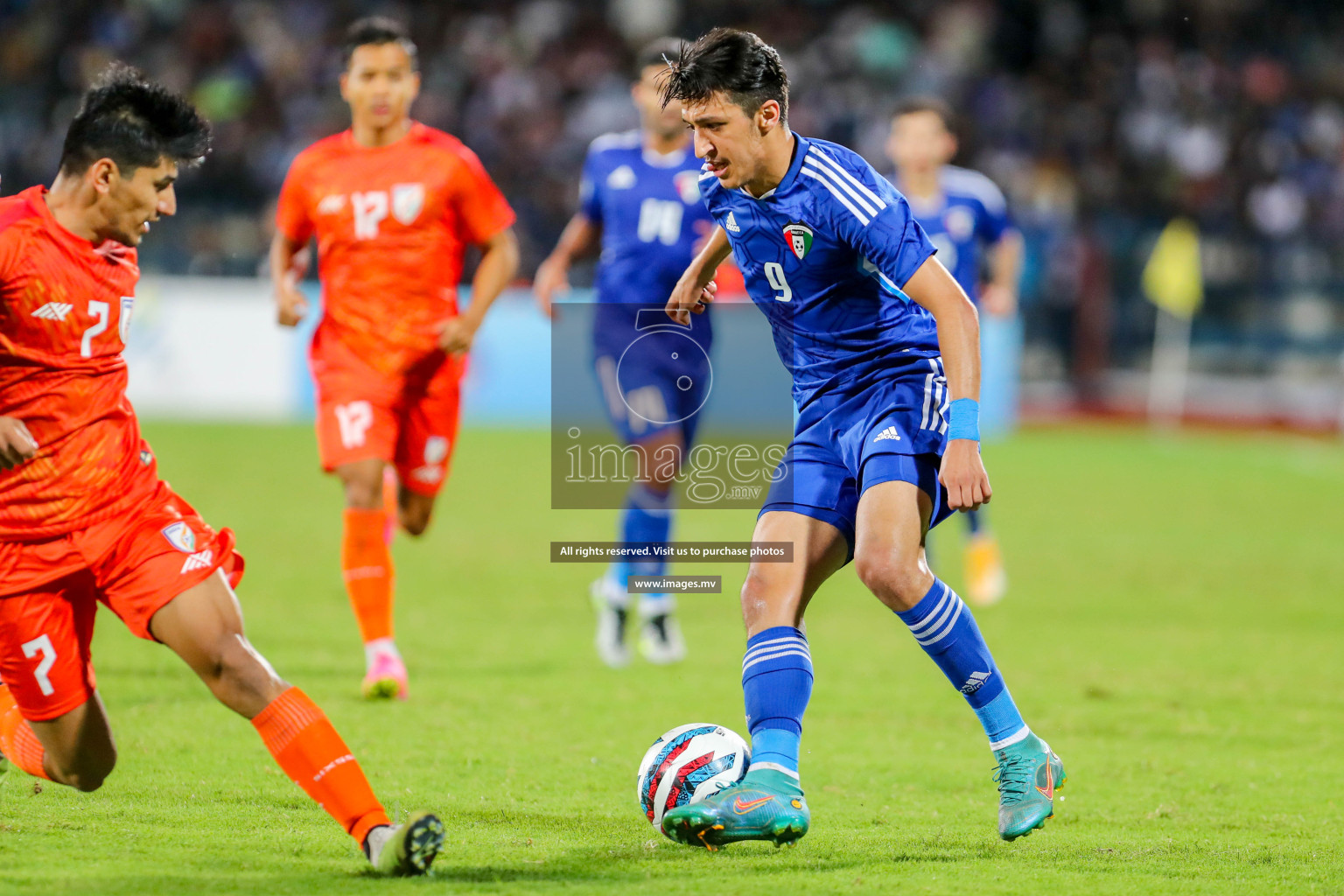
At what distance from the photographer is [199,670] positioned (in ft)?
11.8

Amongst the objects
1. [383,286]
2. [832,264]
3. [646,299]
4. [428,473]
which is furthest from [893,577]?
[646,299]

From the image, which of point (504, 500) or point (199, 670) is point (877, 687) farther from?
point (504, 500)

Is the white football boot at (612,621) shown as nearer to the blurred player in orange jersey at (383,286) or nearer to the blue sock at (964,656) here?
the blurred player in orange jersey at (383,286)

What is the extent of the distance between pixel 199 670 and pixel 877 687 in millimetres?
3490

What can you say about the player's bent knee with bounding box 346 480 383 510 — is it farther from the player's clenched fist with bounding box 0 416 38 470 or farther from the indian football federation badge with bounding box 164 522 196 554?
the player's clenched fist with bounding box 0 416 38 470

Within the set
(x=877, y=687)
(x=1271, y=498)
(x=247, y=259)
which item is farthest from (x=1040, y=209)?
(x=877, y=687)

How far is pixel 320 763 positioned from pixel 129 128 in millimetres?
1597

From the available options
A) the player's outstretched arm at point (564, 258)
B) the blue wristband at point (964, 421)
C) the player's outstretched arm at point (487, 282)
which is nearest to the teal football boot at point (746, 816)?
the blue wristband at point (964, 421)

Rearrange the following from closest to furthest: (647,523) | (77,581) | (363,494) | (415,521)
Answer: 1. (77,581)
2. (363,494)
3. (415,521)
4. (647,523)

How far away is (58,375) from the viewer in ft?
12.5

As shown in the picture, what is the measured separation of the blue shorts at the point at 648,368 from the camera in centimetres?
724

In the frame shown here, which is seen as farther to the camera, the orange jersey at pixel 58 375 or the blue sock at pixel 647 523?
the blue sock at pixel 647 523

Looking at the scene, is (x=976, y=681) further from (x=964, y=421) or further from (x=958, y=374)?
(x=958, y=374)

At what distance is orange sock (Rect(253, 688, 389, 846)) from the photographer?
3523mm
